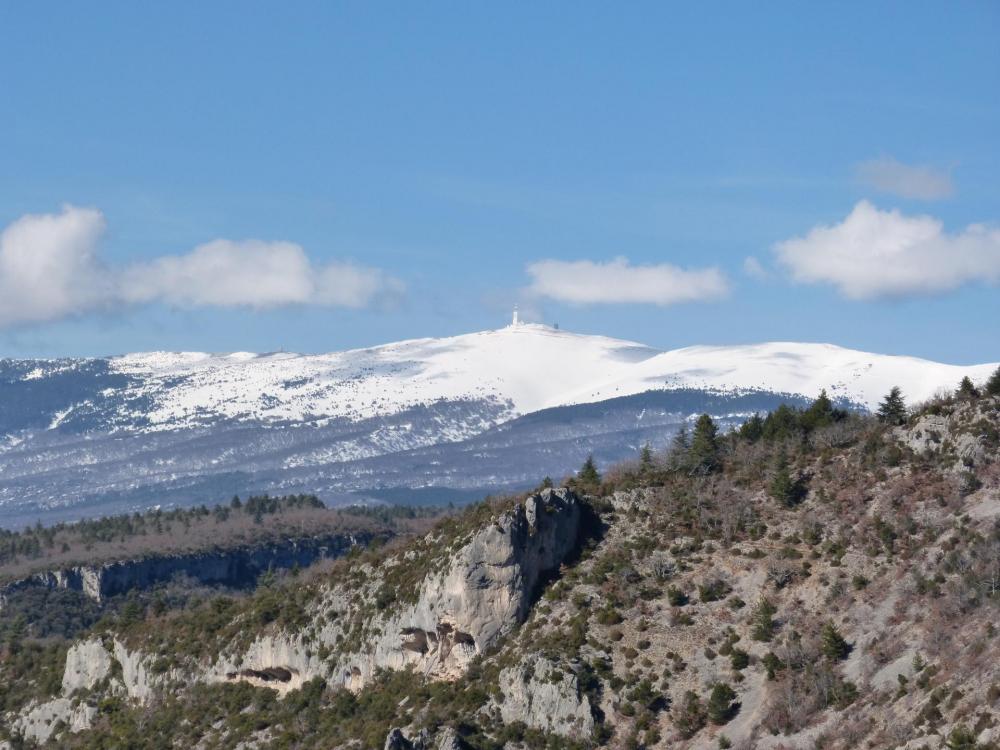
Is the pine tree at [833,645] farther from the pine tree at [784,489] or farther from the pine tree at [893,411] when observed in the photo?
the pine tree at [893,411]

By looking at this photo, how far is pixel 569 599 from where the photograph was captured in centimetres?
10875

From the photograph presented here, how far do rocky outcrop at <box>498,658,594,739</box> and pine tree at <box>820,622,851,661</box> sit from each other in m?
12.4

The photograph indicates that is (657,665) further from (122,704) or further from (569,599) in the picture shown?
(122,704)

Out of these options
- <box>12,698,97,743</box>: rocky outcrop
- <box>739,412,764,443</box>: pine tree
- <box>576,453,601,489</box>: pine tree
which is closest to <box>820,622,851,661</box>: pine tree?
<box>576,453,601,489</box>: pine tree

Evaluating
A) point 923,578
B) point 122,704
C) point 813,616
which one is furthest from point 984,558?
point 122,704

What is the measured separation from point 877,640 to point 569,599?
1961 centimetres

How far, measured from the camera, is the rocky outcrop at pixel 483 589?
359 feet

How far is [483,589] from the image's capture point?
10950 cm

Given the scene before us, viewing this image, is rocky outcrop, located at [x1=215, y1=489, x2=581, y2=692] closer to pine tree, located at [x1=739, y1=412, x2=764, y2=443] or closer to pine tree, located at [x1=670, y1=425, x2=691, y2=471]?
pine tree, located at [x1=670, y1=425, x2=691, y2=471]

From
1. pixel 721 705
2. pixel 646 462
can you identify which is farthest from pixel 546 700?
pixel 646 462

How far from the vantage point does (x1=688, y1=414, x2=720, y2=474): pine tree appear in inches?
4742

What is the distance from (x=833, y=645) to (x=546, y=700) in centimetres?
1528

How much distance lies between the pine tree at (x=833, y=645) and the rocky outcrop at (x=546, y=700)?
490 inches

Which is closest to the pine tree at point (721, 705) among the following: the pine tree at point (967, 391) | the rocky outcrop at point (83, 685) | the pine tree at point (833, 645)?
the pine tree at point (833, 645)
